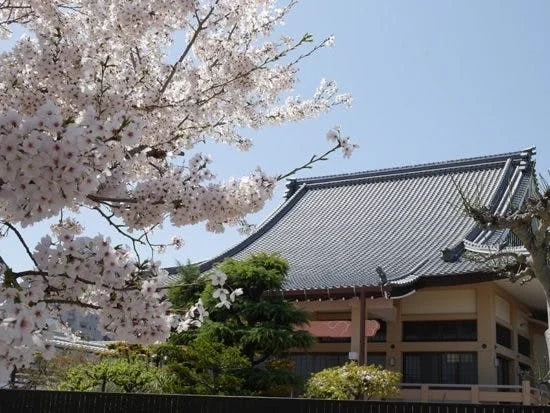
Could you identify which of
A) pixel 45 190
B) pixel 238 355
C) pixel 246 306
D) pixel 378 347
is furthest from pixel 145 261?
pixel 378 347

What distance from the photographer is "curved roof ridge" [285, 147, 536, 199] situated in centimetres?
2014

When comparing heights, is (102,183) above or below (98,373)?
above

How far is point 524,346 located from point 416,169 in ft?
22.7

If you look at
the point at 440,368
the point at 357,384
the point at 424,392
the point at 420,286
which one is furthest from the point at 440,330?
the point at 357,384

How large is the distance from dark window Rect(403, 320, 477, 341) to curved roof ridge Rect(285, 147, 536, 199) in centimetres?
746

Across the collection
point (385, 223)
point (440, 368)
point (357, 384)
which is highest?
point (385, 223)

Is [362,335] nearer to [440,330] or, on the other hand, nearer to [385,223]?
[440,330]

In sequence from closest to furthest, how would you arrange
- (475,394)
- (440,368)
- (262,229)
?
(475,394)
(440,368)
(262,229)

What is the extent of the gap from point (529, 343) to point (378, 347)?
5832 mm

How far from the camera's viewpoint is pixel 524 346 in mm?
17938

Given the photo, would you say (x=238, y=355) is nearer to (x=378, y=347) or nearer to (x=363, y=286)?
(x=363, y=286)

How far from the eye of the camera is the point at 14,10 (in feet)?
20.6

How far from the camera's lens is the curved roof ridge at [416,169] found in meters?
20.1

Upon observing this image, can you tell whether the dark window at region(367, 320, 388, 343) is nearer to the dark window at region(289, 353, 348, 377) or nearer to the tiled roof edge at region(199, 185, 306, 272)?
the dark window at region(289, 353, 348, 377)
